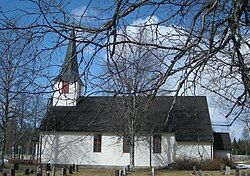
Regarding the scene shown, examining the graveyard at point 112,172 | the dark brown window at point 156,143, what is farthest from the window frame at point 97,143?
the graveyard at point 112,172

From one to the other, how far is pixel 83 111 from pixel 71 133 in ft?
11.5

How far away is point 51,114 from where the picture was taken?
22.7ft

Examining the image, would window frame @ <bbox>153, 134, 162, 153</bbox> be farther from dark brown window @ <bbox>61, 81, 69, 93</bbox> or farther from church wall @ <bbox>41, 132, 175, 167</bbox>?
dark brown window @ <bbox>61, 81, 69, 93</bbox>

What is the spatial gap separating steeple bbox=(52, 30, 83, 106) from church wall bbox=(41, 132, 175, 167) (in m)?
38.3

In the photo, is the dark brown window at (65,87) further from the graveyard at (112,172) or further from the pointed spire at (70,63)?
the graveyard at (112,172)

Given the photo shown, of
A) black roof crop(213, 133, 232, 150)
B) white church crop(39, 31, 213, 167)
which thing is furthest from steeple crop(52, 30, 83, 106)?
black roof crop(213, 133, 232, 150)

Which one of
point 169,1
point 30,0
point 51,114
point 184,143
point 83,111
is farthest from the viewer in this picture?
point 83,111

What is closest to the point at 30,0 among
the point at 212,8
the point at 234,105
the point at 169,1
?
the point at 169,1

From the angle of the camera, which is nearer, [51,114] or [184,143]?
[51,114]

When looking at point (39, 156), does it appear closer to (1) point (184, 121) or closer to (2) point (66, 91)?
(1) point (184, 121)

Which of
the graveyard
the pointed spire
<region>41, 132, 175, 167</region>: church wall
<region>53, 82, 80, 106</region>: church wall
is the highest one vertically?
the pointed spire

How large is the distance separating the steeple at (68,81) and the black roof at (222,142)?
4367 centimetres

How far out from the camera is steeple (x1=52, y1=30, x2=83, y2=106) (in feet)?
16.4

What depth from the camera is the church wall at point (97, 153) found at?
4362 cm
